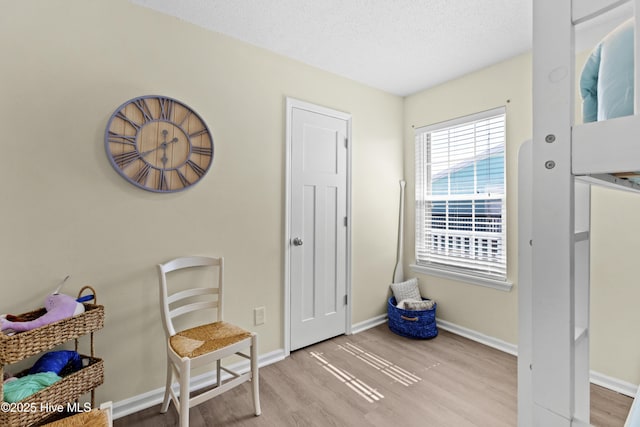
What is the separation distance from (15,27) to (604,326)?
3896 millimetres

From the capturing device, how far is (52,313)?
53.7 inches

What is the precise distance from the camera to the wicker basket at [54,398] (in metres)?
1.16

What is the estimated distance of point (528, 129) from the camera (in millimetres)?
2354

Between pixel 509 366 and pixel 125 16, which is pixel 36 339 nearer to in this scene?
pixel 125 16

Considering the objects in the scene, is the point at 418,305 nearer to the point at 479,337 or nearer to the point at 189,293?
the point at 479,337

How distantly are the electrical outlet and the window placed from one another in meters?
1.76

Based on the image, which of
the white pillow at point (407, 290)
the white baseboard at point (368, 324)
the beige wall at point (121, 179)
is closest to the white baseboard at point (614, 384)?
the white pillow at point (407, 290)

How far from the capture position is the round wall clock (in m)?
1.74

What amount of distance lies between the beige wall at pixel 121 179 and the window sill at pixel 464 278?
1574 millimetres

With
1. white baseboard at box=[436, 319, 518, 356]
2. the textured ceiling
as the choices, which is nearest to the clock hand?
the textured ceiling

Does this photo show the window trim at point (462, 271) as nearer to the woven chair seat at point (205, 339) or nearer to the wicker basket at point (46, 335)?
the woven chair seat at point (205, 339)

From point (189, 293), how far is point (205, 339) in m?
0.34

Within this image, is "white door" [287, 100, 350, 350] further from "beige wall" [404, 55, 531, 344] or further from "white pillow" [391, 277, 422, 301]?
"beige wall" [404, 55, 531, 344]

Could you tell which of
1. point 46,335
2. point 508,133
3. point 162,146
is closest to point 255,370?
point 46,335
